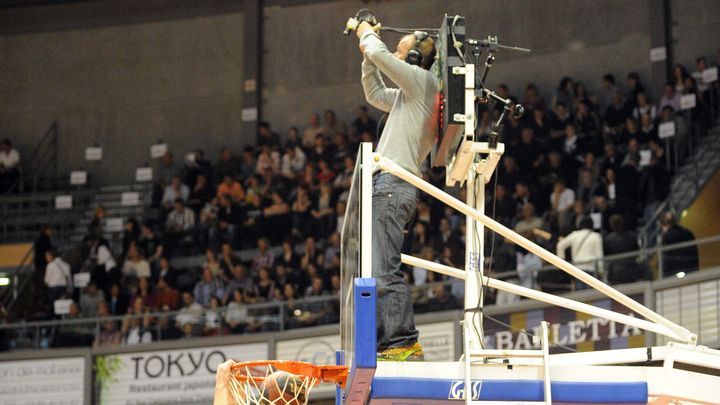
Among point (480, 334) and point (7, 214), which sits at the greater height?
point (7, 214)

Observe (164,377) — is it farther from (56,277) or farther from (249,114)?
(249,114)

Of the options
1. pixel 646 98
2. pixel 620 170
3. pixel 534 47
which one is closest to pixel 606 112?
pixel 646 98

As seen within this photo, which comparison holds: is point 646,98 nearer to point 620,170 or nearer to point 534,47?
point 620,170

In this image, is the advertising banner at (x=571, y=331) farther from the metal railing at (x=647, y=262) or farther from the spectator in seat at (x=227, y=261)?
the spectator in seat at (x=227, y=261)

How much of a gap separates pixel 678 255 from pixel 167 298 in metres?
7.27

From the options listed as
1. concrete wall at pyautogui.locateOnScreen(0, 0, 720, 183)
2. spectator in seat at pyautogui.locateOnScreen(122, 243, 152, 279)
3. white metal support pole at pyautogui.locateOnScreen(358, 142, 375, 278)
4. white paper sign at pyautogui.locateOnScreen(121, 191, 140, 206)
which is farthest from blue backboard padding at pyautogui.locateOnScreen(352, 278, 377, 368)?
white paper sign at pyautogui.locateOnScreen(121, 191, 140, 206)

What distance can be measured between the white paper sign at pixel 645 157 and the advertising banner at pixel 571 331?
306cm

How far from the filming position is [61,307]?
16.9 metres

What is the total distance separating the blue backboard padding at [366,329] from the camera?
5.09 m

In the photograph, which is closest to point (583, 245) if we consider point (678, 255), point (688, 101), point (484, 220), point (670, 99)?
point (678, 255)

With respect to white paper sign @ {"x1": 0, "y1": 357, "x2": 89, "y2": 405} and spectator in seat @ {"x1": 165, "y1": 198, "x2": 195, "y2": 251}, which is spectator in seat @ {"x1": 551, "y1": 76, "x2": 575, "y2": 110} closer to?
spectator in seat @ {"x1": 165, "y1": 198, "x2": 195, "y2": 251}

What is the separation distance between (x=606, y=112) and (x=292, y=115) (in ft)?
21.7

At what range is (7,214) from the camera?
67.4 feet

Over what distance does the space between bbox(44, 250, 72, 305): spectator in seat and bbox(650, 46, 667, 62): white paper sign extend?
30.6 feet
